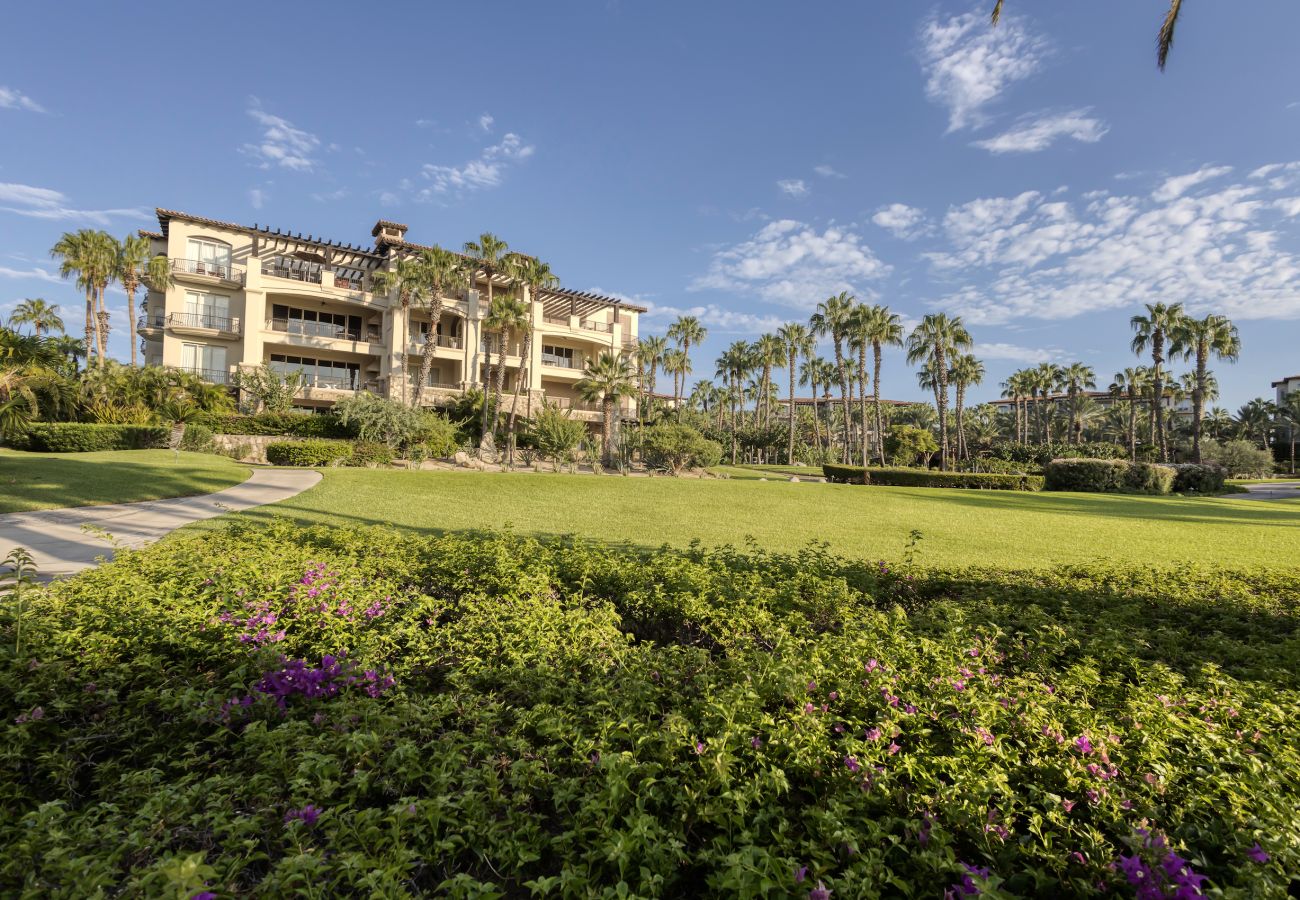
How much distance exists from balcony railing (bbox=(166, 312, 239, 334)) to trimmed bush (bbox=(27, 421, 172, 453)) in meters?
14.3

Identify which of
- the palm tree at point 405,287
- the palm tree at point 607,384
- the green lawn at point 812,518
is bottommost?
the green lawn at point 812,518

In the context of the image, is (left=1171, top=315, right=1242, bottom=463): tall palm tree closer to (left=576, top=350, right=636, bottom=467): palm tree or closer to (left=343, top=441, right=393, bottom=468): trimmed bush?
(left=576, top=350, right=636, bottom=467): palm tree

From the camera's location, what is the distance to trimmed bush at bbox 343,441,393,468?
28000mm

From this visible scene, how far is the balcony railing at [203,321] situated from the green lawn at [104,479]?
64.7 feet

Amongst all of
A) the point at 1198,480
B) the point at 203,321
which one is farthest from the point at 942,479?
the point at 203,321

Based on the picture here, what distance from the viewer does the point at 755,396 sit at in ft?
304

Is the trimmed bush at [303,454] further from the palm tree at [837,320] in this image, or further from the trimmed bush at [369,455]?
the palm tree at [837,320]

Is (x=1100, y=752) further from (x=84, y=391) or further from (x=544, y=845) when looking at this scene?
(x=84, y=391)

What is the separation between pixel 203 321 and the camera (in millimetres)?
38500

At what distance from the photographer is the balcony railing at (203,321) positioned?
37.5 m

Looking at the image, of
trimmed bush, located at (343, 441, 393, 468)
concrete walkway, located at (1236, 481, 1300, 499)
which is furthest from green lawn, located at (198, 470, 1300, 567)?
concrete walkway, located at (1236, 481, 1300, 499)

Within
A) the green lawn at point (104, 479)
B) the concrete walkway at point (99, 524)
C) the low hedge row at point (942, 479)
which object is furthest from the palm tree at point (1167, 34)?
the low hedge row at point (942, 479)

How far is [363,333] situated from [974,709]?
47.4 meters

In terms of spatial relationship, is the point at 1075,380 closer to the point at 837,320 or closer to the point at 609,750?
the point at 837,320
